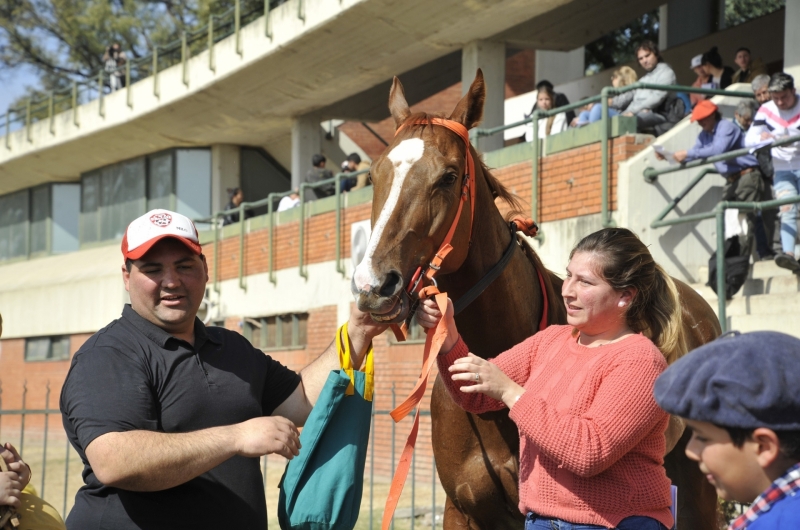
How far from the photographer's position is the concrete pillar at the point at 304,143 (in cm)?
2248

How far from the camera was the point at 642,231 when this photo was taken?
34.5ft

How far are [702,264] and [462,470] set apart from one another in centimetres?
712

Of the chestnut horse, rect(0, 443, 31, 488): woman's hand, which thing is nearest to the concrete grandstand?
the chestnut horse

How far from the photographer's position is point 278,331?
63.1ft

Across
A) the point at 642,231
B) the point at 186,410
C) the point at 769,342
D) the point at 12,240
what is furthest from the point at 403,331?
the point at 12,240

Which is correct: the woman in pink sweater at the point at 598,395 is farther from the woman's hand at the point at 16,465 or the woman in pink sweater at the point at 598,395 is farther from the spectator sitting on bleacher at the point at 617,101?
the spectator sitting on bleacher at the point at 617,101

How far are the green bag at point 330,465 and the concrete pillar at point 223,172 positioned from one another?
881 inches

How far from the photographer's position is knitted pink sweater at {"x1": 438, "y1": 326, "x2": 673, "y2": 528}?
117 inches

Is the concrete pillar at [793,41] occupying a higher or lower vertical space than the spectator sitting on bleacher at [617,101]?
higher

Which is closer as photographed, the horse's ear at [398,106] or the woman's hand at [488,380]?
the woman's hand at [488,380]

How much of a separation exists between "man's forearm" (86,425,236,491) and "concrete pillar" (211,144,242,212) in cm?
2276

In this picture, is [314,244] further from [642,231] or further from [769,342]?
[769,342]

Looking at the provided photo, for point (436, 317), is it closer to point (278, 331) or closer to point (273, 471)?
point (273, 471)

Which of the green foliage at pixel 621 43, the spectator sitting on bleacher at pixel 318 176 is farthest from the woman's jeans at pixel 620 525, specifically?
the green foliage at pixel 621 43
